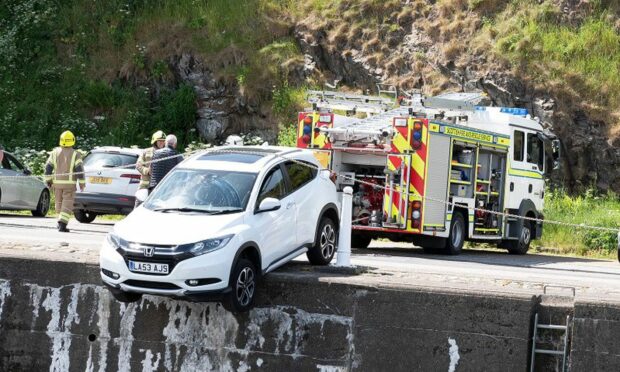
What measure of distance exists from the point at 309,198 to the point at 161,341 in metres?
2.65

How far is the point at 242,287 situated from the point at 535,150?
42.0 ft

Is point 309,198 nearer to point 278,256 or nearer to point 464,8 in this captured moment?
point 278,256

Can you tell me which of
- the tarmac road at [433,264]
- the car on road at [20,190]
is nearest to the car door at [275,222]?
the tarmac road at [433,264]

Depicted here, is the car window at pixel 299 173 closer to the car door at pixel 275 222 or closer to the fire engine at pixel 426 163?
the car door at pixel 275 222

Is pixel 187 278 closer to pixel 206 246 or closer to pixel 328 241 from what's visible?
pixel 206 246

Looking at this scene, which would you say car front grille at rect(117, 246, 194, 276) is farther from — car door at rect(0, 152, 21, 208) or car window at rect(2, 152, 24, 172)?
car window at rect(2, 152, 24, 172)

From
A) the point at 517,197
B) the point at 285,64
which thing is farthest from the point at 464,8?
the point at 517,197

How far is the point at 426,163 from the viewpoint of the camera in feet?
60.7

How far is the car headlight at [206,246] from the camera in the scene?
34.1 feet

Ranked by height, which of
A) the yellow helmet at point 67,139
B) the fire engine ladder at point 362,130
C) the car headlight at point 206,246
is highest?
the fire engine ladder at point 362,130

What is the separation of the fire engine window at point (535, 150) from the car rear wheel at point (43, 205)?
10.7 metres

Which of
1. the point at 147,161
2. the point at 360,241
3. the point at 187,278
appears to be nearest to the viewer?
the point at 187,278

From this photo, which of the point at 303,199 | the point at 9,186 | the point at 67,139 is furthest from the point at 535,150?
the point at 9,186

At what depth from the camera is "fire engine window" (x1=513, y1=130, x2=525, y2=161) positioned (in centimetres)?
2161
